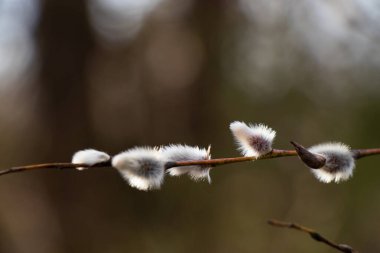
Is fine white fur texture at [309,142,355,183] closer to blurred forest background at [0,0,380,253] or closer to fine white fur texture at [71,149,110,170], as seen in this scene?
fine white fur texture at [71,149,110,170]

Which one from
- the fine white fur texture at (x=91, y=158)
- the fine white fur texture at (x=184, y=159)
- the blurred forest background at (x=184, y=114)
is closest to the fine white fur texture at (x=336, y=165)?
the fine white fur texture at (x=184, y=159)

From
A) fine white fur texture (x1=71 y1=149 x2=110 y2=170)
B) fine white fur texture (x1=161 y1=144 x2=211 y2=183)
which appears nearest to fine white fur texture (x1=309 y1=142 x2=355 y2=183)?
fine white fur texture (x1=161 y1=144 x2=211 y2=183)

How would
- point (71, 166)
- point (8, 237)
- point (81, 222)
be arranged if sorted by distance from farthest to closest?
point (8, 237) < point (81, 222) < point (71, 166)

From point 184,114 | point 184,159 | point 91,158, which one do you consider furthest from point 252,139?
point 184,114

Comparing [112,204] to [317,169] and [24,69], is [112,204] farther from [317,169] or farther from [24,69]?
[317,169]

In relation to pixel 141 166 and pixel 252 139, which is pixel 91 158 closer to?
pixel 141 166

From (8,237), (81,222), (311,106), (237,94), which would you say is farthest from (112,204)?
(311,106)

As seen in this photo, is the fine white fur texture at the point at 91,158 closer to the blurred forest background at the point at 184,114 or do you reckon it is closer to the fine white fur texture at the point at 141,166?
the fine white fur texture at the point at 141,166
